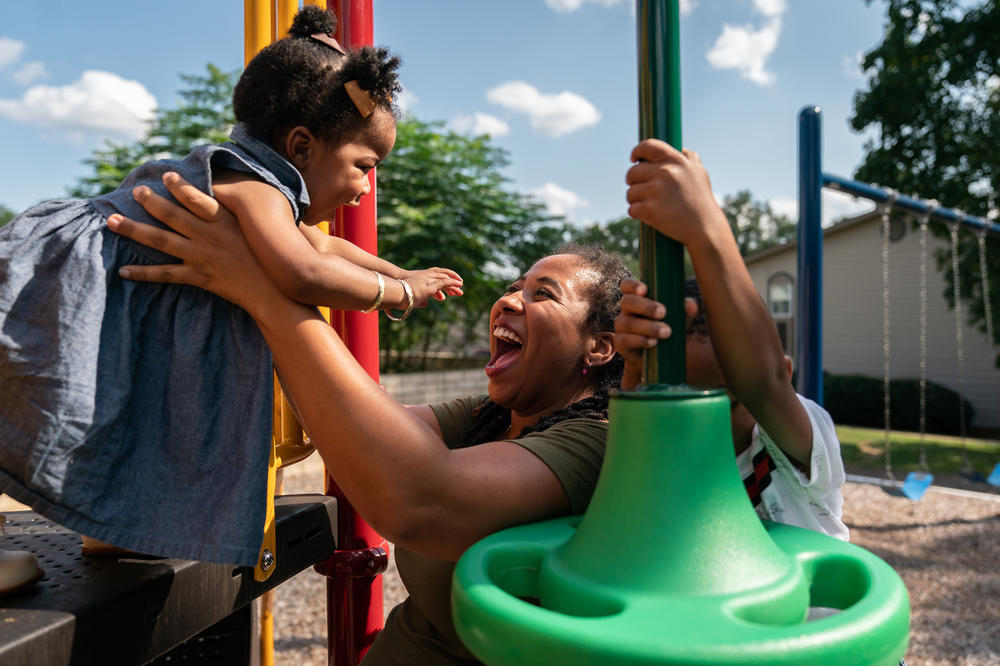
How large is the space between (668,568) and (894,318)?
18035 millimetres

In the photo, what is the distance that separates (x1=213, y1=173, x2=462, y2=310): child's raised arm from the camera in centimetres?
95

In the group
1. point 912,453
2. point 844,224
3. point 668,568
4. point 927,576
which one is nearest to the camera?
point 668,568

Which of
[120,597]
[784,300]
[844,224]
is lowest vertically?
[120,597]

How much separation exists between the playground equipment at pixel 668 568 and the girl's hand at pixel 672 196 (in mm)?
20

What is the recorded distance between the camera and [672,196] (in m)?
0.77

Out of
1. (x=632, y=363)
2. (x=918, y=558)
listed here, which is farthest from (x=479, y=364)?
(x=632, y=363)

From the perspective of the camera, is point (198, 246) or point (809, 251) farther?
point (809, 251)

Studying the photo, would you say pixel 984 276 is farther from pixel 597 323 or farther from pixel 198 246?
pixel 198 246

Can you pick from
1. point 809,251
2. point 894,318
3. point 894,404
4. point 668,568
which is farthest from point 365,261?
point 894,318

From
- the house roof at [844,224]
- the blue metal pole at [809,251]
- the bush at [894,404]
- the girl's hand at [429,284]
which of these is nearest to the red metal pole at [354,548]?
the girl's hand at [429,284]

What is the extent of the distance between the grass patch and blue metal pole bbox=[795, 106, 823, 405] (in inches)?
251

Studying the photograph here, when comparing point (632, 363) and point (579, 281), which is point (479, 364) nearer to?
point (579, 281)

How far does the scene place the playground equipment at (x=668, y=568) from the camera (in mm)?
556

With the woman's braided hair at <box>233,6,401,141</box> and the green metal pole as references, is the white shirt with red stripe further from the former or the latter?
the woman's braided hair at <box>233,6,401,141</box>
